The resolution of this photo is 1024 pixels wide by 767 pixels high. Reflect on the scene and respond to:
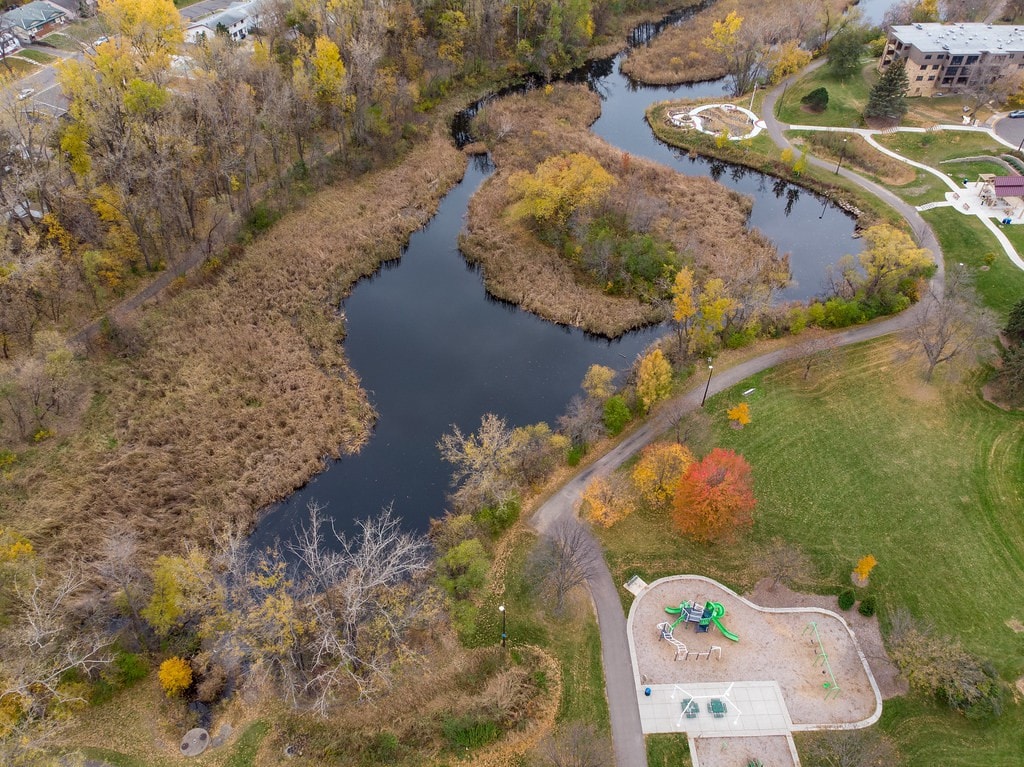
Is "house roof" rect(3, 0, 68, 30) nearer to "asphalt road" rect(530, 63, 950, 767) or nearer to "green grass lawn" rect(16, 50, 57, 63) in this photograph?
"green grass lawn" rect(16, 50, 57, 63)

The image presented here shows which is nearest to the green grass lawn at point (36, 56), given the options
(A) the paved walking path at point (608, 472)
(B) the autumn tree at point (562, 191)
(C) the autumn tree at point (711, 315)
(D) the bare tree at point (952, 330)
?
(B) the autumn tree at point (562, 191)

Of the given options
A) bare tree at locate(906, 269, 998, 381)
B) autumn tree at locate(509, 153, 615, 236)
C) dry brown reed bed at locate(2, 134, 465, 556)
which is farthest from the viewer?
autumn tree at locate(509, 153, 615, 236)

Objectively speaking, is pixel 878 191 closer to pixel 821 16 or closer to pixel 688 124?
pixel 688 124

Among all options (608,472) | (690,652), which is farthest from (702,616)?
(608,472)

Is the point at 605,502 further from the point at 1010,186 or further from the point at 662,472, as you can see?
A: the point at 1010,186

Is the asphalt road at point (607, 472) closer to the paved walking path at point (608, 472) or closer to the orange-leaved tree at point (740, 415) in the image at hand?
the paved walking path at point (608, 472)

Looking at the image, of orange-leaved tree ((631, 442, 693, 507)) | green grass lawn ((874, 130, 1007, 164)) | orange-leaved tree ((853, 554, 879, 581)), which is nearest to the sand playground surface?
orange-leaved tree ((853, 554, 879, 581))

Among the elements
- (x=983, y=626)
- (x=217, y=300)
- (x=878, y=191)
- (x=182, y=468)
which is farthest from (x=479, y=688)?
(x=878, y=191)
